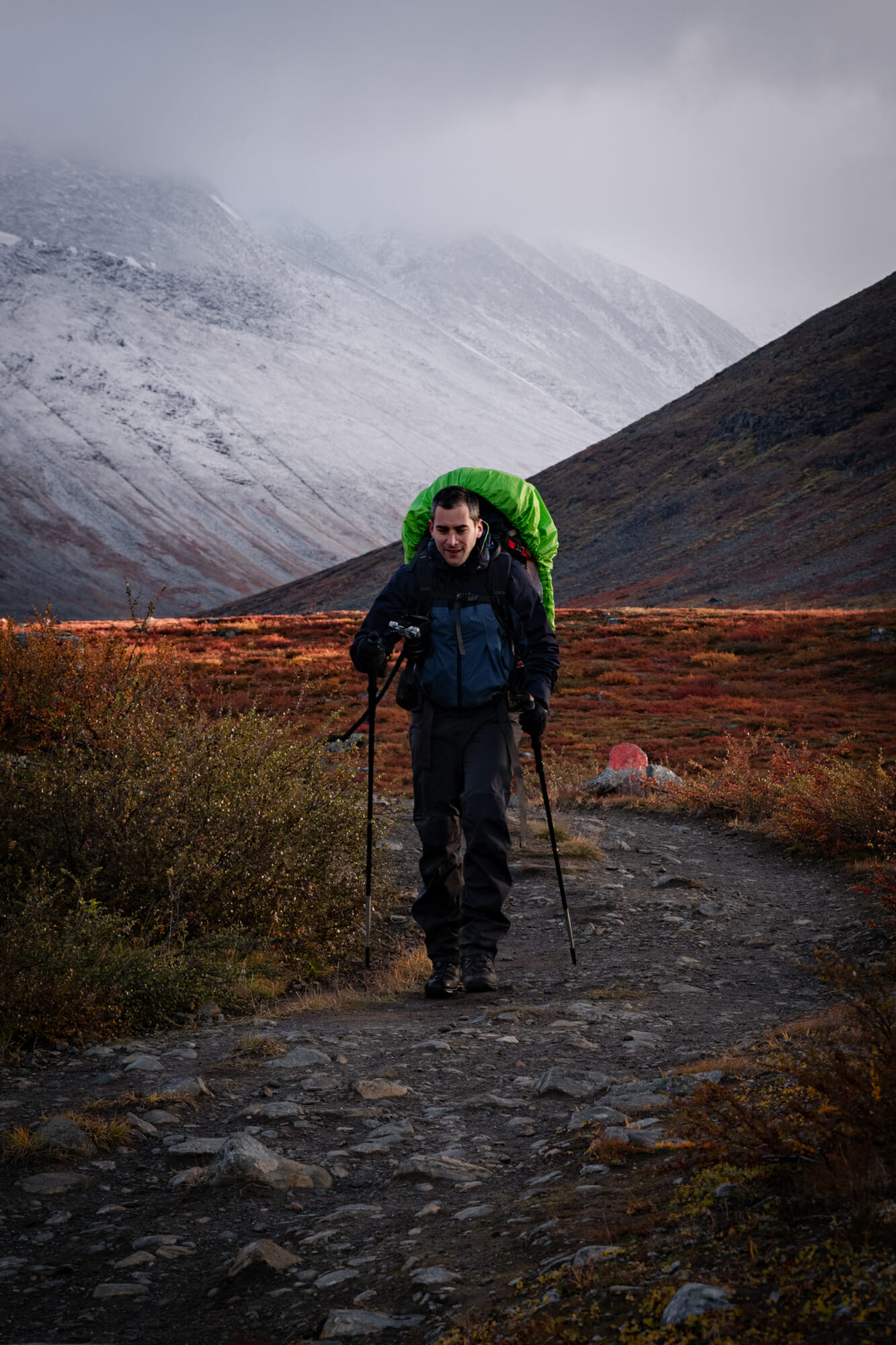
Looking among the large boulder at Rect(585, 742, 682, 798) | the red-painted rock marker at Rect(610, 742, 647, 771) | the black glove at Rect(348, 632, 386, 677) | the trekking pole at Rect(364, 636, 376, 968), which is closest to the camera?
the black glove at Rect(348, 632, 386, 677)

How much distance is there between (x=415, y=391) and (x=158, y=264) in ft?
184

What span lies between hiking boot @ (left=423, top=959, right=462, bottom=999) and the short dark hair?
260 cm

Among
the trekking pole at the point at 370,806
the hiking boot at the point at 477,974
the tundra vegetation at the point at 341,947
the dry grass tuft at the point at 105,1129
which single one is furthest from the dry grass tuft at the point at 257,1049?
the trekking pole at the point at 370,806

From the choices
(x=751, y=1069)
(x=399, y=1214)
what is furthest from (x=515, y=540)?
(x=399, y=1214)

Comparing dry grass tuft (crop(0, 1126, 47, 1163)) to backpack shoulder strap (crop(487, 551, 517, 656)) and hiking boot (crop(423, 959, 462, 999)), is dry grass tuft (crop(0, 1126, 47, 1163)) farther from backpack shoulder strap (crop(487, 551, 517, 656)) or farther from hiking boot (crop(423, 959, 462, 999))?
backpack shoulder strap (crop(487, 551, 517, 656))

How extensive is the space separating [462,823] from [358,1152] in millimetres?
2525

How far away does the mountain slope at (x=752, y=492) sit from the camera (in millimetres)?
68875

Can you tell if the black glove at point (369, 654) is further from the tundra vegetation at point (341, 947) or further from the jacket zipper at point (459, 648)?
the tundra vegetation at point (341, 947)

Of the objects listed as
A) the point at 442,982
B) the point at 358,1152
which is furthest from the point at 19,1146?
the point at 442,982

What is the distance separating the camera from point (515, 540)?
6.29 metres

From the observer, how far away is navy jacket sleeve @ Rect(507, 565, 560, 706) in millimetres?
5902

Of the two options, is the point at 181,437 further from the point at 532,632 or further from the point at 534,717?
the point at 534,717

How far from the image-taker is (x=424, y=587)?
580 cm

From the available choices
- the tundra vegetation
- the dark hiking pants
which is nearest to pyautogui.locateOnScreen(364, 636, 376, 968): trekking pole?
the tundra vegetation
